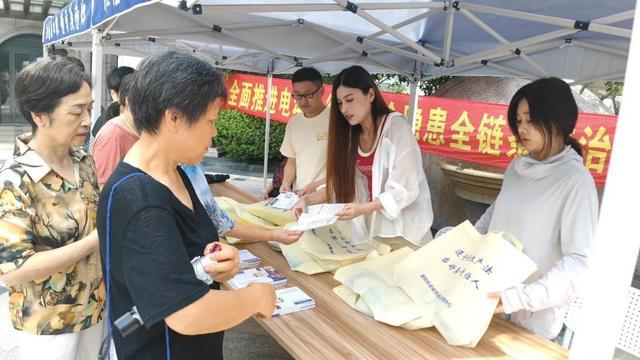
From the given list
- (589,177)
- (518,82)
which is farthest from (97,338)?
(518,82)

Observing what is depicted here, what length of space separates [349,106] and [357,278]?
94cm

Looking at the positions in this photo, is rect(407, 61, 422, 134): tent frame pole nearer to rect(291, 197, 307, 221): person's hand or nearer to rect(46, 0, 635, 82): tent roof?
rect(46, 0, 635, 82): tent roof

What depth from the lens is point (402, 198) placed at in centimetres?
202

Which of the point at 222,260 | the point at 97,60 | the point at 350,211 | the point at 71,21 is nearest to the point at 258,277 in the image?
the point at 350,211

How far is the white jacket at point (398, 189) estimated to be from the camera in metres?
2.02

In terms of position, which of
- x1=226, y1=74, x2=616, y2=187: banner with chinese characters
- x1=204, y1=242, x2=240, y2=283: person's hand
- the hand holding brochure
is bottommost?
the hand holding brochure

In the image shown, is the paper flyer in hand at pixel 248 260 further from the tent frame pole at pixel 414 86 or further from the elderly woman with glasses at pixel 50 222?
the tent frame pole at pixel 414 86

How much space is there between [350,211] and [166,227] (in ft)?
3.84

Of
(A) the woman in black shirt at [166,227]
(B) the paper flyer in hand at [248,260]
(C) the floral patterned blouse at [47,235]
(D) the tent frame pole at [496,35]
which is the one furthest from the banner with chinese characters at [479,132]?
(A) the woman in black shirt at [166,227]

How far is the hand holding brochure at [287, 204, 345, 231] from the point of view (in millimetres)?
1630

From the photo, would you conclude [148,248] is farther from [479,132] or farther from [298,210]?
[479,132]

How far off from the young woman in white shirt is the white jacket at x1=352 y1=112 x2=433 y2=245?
502 millimetres

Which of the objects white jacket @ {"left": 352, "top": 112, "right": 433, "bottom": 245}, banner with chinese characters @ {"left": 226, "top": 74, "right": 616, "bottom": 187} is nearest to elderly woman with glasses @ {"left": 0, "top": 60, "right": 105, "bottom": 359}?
white jacket @ {"left": 352, "top": 112, "right": 433, "bottom": 245}

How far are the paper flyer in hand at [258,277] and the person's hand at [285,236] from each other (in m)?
0.12
